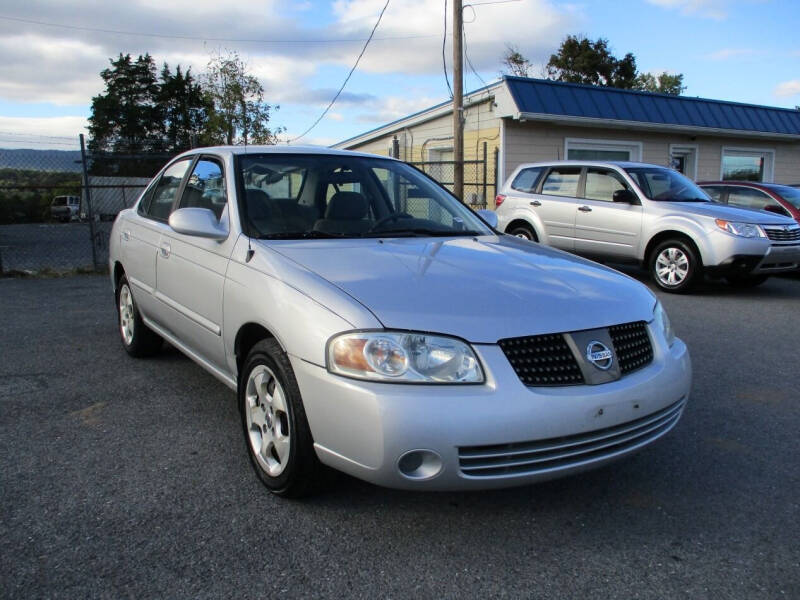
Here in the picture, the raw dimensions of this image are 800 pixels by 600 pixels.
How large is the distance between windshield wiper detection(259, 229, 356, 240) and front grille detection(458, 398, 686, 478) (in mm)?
1572

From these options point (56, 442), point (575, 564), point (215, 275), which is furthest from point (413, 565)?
point (56, 442)

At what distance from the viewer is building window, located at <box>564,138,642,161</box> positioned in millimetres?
15805

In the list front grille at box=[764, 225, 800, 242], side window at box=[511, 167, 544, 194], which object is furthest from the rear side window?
front grille at box=[764, 225, 800, 242]

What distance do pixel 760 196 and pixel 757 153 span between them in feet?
34.7

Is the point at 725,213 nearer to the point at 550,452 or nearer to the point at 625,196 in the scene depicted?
the point at 625,196

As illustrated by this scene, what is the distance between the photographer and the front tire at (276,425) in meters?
2.66

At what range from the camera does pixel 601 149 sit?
16.3 metres

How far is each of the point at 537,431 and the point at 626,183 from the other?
7.78 meters

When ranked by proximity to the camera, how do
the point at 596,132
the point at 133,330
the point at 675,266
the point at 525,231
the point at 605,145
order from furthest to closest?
the point at 605,145 → the point at 596,132 → the point at 525,231 → the point at 675,266 → the point at 133,330

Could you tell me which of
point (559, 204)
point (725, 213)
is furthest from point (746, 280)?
point (559, 204)

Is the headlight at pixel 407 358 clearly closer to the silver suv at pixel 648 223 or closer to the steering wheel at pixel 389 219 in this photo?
the steering wheel at pixel 389 219

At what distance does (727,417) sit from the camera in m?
3.98

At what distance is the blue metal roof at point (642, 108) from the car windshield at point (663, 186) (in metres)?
5.18

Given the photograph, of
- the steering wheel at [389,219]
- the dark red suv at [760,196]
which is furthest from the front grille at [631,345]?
the dark red suv at [760,196]
